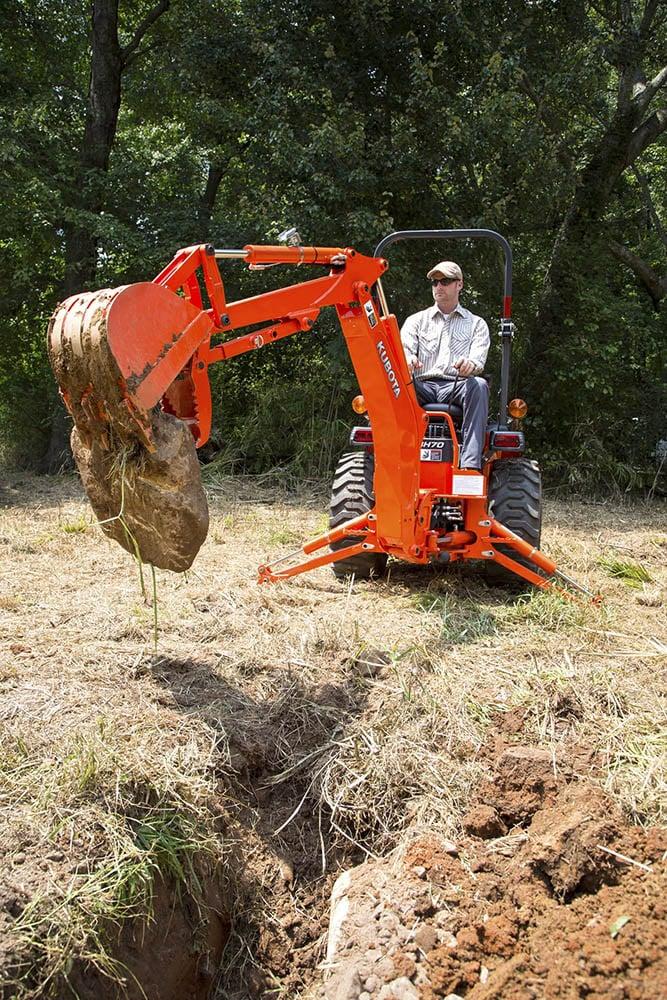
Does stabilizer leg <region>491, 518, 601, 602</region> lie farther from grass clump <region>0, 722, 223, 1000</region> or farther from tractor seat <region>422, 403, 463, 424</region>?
grass clump <region>0, 722, 223, 1000</region>

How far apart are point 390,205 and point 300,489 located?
3.10m

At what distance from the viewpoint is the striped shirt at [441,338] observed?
5113 millimetres

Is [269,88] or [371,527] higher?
[269,88]

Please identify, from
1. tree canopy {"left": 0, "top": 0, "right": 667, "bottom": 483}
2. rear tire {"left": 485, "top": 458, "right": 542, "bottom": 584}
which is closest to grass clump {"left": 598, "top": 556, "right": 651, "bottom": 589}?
rear tire {"left": 485, "top": 458, "right": 542, "bottom": 584}

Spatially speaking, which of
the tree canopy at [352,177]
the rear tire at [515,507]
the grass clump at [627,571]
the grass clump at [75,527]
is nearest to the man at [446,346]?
the rear tire at [515,507]

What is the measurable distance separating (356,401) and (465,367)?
27.1 inches

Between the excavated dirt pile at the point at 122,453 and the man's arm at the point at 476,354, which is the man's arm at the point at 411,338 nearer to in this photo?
the man's arm at the point at 476,354

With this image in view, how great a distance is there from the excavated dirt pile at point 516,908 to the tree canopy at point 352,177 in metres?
6.43

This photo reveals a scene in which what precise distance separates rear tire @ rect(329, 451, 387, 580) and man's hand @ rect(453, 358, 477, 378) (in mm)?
974

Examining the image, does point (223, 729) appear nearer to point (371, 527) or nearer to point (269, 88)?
point (371, 527)

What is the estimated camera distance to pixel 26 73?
10.4 m

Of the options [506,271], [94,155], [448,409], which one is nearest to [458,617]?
[448,409]

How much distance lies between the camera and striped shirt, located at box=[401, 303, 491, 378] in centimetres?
511

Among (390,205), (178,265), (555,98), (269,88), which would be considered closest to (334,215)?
(390,205)
